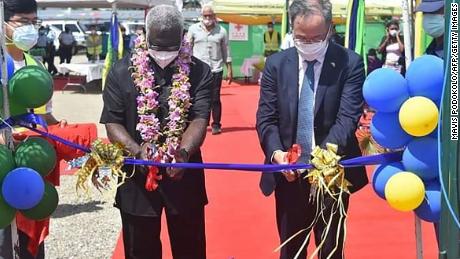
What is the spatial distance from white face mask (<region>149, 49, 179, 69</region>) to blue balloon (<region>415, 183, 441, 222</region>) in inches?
58.6

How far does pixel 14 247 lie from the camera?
11.0ft

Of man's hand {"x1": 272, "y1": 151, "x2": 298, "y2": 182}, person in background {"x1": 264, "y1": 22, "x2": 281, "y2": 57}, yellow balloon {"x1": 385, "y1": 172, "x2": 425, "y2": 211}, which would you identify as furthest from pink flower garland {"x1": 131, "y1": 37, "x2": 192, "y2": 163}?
person in background {"x1": 264, "y1": 22, "x2": 281, "y2": 57}

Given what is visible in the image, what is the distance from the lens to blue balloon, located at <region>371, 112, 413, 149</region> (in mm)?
3021

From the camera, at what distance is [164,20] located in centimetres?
343

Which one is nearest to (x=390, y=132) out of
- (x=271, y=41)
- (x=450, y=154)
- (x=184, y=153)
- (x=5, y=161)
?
(x=450, y=154)

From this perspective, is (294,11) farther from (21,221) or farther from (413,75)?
(21,221)

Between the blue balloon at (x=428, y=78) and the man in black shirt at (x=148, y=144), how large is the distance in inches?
47.3

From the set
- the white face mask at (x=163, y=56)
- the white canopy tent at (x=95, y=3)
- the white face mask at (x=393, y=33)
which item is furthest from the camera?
the white canopy tent at (x=95, y=3)

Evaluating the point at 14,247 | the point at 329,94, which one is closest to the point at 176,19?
the point at 329,94

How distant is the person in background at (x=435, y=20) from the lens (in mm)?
3631

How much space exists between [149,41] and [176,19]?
19 centimetres

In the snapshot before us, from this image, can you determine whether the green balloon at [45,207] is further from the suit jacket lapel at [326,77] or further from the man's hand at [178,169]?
the suit jacket lapel at [326,77]

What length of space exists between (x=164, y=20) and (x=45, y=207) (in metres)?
1.15

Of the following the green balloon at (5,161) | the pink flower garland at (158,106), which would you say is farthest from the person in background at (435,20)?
the green balloon at (5,161)
